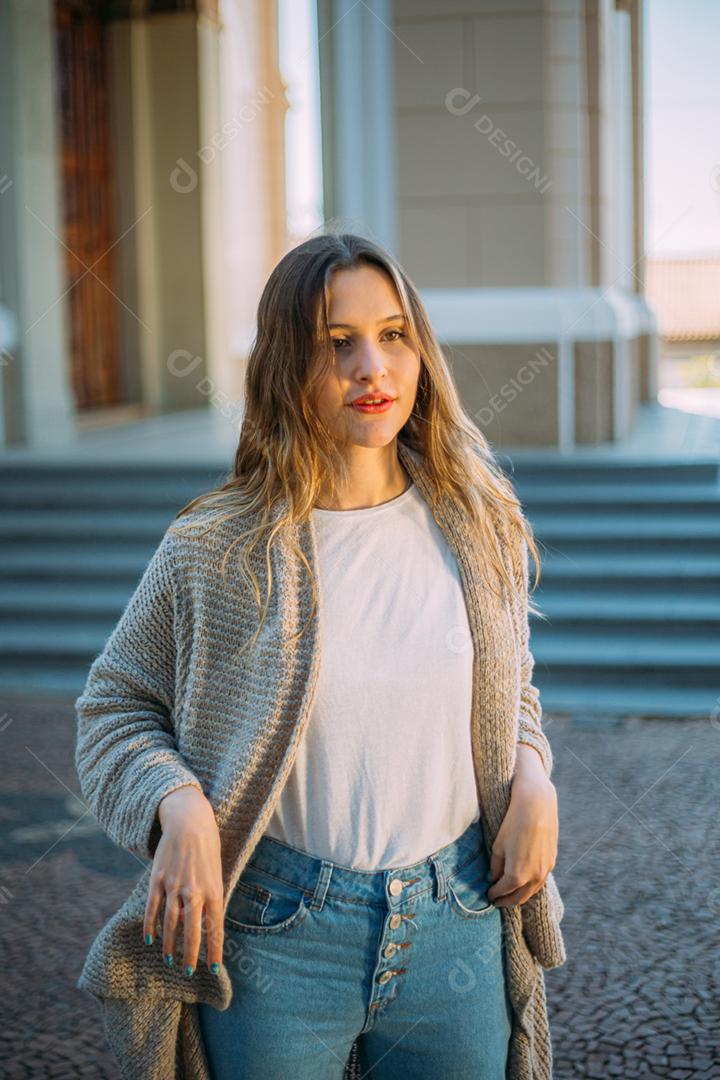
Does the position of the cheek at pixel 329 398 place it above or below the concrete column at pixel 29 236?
below

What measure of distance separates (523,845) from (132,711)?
0.56 m

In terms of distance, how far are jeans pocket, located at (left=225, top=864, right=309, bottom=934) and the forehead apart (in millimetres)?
744

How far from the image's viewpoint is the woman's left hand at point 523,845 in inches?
67.5

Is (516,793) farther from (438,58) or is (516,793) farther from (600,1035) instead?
(438,58)

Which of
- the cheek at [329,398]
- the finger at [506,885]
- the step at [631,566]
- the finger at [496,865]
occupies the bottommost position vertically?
the step at [631,566]

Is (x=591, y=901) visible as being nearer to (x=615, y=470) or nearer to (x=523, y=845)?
(x=523, y=845)

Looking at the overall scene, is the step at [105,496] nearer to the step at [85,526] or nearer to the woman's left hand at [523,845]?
the step at [85,526]

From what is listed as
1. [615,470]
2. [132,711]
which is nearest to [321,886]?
[132,711]

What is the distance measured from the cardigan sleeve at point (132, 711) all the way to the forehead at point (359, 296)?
392 millimetres

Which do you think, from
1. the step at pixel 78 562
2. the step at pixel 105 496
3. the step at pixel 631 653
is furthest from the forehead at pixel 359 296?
the step at pixel 105 496

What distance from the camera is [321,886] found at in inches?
64.1

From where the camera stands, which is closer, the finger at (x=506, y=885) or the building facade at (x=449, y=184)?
the finger at (x=506, y=885)

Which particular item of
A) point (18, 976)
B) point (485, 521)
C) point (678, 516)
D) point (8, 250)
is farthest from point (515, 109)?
point (485, 521)

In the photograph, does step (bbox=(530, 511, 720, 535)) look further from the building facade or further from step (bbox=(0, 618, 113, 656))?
step (bbox=(0, 618, 113, 656))
